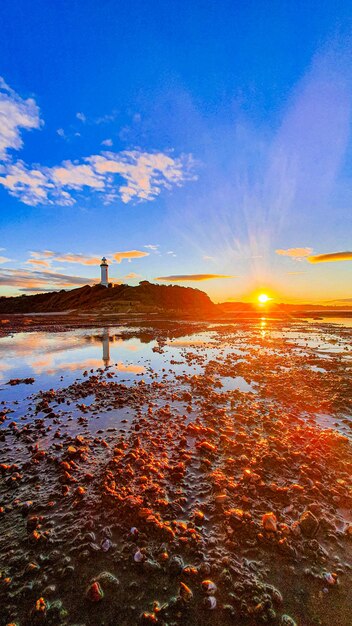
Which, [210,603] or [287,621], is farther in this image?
[210,603]

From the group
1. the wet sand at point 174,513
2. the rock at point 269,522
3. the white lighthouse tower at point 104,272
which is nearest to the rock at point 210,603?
the wet sand at point 174,513

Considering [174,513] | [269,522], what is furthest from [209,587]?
[269,522]

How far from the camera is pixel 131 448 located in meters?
8.36

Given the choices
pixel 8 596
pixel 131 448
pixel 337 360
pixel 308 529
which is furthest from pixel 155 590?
pixel 337 360

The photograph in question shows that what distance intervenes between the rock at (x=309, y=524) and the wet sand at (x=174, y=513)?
25 mm

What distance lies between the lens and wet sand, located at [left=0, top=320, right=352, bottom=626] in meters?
4.04

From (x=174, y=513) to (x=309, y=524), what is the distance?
2610 millimetres

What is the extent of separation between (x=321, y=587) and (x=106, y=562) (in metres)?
3.41

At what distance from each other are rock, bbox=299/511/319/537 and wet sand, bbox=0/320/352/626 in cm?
2

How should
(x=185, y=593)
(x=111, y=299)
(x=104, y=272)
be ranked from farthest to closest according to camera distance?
(x=104, y=272), (x=111, y=299), (x=185, y=593)

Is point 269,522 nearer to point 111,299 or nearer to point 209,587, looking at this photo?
point 209,587

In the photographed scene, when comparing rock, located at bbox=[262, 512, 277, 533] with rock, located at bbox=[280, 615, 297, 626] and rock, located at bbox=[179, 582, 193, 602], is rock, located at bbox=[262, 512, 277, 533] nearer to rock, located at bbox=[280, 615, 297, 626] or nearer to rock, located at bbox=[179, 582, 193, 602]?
→ rock, located at bbox=[280, 615, 297, 626]

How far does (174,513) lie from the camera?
577cm

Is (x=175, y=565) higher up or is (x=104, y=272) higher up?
(x=104, y=272)
